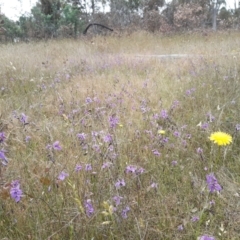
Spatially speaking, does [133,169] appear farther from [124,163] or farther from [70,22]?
[70,22]

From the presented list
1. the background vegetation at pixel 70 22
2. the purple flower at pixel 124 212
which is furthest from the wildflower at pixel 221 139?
the background vegetation at pixel 70 22

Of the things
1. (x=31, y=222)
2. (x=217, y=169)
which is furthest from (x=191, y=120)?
(x=31, y=222)

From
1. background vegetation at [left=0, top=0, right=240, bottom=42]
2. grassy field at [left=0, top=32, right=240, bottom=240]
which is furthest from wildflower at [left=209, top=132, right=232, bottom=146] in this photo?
background vegetation at [left=0, top=0, right=240, bottom=42]

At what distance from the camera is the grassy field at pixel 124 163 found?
1.31 m

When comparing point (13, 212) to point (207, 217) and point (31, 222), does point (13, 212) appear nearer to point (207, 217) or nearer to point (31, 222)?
point (31, 222)

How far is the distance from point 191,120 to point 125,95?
1.23 m

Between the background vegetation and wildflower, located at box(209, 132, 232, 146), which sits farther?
the background vegetation

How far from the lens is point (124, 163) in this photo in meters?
1.94

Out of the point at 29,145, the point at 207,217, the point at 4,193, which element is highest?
the point at 4,193

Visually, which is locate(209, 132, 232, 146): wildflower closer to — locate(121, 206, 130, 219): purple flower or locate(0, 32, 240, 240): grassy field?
locate(0, 32, 240, 240): grassy field

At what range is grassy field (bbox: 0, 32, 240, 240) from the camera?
1.31 meters

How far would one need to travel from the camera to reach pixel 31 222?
4.48ft

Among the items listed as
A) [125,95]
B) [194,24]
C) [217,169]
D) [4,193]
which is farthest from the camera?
[194,24]

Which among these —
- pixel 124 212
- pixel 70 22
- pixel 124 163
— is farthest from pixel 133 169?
pixel 70 22
